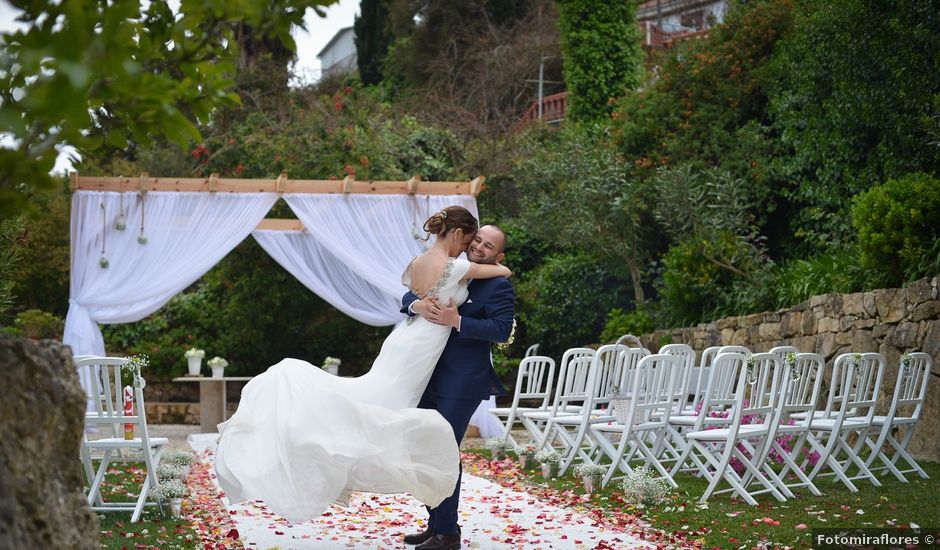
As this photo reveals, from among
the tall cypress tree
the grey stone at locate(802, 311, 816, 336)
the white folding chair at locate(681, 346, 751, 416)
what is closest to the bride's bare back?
the white folding chair at locate(681, 346, 751, 416)

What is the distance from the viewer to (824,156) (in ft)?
34.6

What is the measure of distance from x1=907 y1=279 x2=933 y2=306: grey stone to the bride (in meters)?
4.25

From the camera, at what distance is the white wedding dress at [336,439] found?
4.13 metres

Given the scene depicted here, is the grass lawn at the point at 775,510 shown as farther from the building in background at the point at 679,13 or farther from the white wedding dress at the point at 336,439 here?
the building in background at the point at 679,13

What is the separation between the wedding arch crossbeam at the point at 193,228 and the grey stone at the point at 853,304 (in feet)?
12.4

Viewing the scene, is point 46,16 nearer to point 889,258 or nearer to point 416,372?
point 416,372

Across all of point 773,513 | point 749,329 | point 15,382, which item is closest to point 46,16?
point 15,382

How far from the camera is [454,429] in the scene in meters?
4.51

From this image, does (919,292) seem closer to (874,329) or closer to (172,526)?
(874,329)

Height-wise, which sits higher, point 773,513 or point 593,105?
point 593,105

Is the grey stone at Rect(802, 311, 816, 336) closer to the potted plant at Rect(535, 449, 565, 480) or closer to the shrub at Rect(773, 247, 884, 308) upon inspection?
the shrub at Rect(773, 247, 884, 308)

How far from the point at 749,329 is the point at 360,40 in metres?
16.8

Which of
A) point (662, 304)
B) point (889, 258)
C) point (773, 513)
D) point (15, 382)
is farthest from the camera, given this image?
point (662, 304)

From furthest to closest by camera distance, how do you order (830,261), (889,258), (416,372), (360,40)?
1. (360,40)
2. (830,261)
3. (889,258)
4. (416,372)
